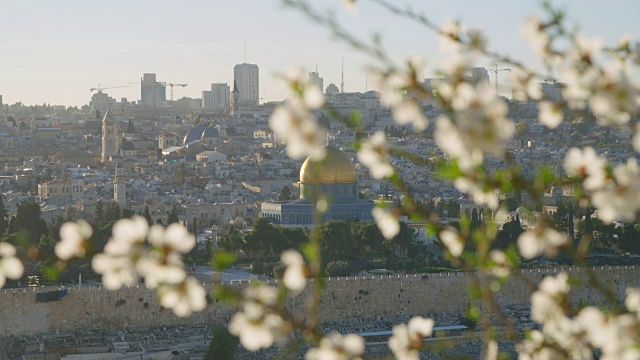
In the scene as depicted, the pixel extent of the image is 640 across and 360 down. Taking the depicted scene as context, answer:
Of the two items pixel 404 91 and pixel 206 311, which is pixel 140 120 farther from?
pixel 404 91

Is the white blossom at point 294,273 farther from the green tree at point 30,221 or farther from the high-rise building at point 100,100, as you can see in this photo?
the high-rise building at point 100,100

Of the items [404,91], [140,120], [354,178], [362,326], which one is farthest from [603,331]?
[140,120]

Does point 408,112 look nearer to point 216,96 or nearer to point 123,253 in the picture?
point 123,253

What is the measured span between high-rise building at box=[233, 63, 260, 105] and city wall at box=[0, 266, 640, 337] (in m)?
147

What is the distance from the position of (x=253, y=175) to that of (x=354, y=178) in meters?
29.4

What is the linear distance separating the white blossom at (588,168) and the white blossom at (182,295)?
76cm

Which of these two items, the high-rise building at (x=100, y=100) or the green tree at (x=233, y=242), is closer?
the green tree at (x=233, y=242)

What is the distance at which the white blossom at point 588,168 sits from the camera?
285 cm

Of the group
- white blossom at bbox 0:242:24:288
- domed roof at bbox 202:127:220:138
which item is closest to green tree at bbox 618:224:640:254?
white blossom at bbox 0:242:24:288

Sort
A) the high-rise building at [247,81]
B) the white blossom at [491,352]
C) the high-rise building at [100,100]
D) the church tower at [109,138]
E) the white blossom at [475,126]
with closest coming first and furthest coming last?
the white blossom at [475,126] → the white blossom at [491,352] → the church tower at [109,138] → the high-rise building at [100,100] → the high-rise building at [247,81]

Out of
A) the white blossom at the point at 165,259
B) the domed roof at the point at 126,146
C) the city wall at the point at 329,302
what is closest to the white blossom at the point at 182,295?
the white blossom at the point at 165,259

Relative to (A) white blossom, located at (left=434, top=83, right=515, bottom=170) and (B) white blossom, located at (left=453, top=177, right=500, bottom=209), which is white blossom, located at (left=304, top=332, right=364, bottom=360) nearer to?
(B) white blossom, located at (left=453, top=177, right=500, bottom=209)

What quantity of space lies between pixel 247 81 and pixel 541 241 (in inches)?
6895

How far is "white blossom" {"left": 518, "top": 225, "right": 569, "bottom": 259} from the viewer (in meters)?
2.94
